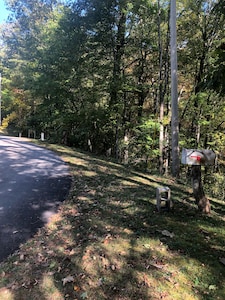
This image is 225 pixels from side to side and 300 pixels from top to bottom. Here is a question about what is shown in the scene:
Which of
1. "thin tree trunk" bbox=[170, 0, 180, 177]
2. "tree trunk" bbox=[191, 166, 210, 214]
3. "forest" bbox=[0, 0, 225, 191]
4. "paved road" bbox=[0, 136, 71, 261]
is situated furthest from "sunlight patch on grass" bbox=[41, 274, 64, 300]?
"forest" bbox=[0, 0, 225, 191]

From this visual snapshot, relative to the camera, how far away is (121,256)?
3.09 metres

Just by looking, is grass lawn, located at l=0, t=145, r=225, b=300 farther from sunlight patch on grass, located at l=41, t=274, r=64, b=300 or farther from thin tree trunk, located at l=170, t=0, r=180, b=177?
thin tree trunk, located at l=170, t=0, r=180, b=177

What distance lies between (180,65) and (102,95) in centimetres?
480

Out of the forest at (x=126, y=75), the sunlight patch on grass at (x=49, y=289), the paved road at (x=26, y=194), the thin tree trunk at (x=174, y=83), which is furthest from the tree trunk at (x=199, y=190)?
the forest at (x=126, y=75)

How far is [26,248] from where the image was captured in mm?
3367

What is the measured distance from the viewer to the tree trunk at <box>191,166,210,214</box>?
430 centimetres

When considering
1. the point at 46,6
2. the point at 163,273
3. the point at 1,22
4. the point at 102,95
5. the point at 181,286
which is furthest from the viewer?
the point at 1,22

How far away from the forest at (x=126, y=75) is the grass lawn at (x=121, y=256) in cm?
643

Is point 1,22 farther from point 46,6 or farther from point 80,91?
point 80,91

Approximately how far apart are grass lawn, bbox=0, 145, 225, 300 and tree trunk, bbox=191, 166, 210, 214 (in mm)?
169

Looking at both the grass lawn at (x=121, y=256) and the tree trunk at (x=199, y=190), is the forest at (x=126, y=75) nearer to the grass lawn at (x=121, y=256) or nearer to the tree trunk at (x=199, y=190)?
the tree trunk at (x=199, y=190)

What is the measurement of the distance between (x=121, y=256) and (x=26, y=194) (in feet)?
9.52

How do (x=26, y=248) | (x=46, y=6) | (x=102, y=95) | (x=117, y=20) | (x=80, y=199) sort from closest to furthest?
1. (x=26, y=248)
2. (x=80, y=199)
3. (x=117, y=20)
4. (x=102, y=95)
5. (x=46, y=6)

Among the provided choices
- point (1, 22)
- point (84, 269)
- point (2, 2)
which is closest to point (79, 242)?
point (84, 269)
